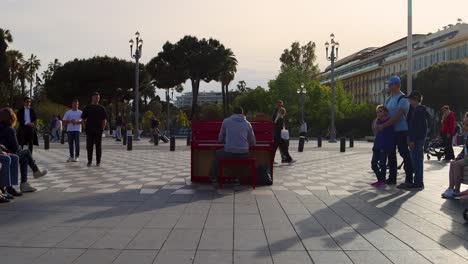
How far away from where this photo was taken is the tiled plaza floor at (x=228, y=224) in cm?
452

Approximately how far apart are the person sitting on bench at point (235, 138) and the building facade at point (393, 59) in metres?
70.0

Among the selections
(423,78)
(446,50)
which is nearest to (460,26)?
(446,50)

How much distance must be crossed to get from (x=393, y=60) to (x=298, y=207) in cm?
9698

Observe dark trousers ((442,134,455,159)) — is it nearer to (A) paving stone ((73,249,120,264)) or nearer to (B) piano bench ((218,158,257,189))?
(B) piano bench ((218,158,257,189))

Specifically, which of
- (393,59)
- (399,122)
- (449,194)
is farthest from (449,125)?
(393,59)

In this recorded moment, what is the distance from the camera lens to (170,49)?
64812 millimetres

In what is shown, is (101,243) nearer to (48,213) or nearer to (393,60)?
(48,213)

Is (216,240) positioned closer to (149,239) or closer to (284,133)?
(149,239)

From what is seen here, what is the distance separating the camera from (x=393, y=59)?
323 ft

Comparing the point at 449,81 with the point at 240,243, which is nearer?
the point at 240,243

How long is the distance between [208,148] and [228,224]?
3938 millimetres

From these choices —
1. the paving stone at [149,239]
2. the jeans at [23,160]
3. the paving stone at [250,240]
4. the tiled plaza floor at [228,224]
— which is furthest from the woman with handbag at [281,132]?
the paving stone at [149,239]

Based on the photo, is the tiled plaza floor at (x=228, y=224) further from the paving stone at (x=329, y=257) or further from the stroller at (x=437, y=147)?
the stroller at (x=437, y=147)

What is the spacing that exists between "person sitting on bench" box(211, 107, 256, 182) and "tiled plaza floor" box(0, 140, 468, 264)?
631 mm
